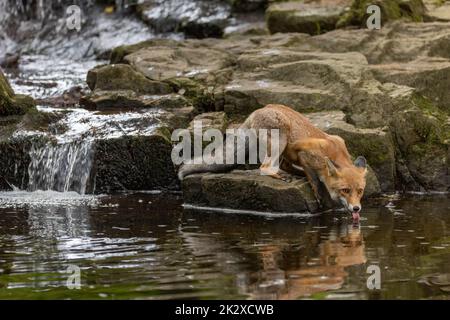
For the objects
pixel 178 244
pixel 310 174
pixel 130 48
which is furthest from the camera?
pixel 130 48

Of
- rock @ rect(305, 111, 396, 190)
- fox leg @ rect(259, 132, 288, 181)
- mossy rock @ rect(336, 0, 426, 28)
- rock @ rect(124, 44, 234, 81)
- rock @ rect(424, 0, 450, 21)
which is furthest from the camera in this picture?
rock @ rect(424, 0, 450, 21)

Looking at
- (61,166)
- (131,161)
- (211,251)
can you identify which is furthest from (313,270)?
(61,166)

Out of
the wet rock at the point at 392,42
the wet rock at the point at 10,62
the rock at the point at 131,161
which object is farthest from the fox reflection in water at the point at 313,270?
the wet rock at the point at 10,62

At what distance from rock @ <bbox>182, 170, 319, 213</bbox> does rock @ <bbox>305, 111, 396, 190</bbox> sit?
6.46ft

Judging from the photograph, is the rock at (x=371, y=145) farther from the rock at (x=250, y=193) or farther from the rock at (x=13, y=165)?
the rock at (x=13, y=165)

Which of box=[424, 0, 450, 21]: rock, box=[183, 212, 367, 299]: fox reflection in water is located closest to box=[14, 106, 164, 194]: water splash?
box=[183, 212, 367, 299]: fox reflection in water

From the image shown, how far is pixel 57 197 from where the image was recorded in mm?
15102

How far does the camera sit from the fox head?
1293cm

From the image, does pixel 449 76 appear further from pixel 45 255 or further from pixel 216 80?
pixel 45 255

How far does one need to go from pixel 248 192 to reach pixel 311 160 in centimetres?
107

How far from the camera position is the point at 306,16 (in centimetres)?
2272

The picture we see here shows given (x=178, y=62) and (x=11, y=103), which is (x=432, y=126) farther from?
(x=11, y=103)

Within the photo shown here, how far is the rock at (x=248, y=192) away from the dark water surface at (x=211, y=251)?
29 cm

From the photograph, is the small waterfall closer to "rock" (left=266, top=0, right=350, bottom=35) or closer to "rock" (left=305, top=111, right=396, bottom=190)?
"rock" (left=305, top=111, right=396, bottom=190)
